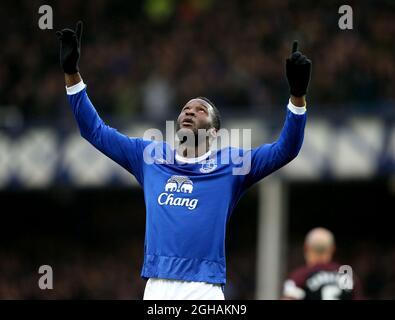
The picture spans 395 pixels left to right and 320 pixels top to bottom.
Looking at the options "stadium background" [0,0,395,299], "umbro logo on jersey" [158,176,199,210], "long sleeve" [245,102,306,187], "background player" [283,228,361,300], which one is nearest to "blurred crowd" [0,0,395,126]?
"stadium background" [0,0,395,299]

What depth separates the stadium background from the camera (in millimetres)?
16016

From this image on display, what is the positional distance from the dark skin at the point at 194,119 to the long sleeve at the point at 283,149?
1.08 ft

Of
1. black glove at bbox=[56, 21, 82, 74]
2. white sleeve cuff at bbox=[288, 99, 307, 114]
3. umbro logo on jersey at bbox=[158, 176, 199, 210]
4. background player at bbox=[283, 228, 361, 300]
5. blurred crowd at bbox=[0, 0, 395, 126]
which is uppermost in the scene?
blurred crowd at bbox=[0, 0, 395, 126]

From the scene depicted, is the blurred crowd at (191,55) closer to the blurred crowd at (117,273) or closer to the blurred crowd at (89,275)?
the blurred crowd at (117,273)

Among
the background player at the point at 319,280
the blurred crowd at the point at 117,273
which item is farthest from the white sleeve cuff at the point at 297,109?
the blurred crowd at the point at 117,273

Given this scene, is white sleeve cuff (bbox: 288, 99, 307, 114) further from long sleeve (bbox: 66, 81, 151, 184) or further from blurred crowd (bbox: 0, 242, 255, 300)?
blurred crowd (bbox: 0, 242, 255, 300)

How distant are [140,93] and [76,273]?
12.5 ft

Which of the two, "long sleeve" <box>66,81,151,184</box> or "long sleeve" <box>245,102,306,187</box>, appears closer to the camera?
"long sleeve" <box>245,102,306,187</box>

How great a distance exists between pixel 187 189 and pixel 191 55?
12.7 metres

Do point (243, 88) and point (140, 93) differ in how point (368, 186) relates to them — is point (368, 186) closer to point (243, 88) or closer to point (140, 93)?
point (243, 88)

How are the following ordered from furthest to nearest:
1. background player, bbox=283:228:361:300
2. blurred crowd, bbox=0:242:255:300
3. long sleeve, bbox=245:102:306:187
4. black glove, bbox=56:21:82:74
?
blurred crowd, bbox=0:242:255:300 → background player, bbox=283:228:361:300 → black glove, bbox=56:21:82:74 → long sleeve, bbox=245:102:306:187

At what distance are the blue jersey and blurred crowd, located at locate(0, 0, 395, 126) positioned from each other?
30.8 feet

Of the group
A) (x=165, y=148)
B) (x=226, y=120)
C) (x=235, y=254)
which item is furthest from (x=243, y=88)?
(x=165, y=148)

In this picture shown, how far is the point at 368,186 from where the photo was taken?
1823 centimetres
